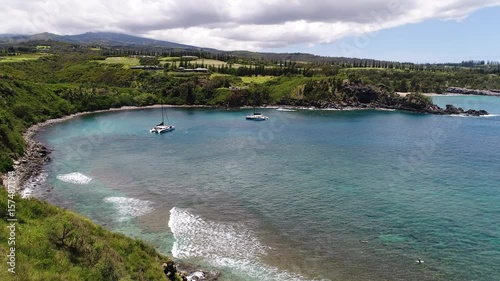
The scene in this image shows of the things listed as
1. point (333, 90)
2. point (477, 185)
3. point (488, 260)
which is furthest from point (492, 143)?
point (333, 90)

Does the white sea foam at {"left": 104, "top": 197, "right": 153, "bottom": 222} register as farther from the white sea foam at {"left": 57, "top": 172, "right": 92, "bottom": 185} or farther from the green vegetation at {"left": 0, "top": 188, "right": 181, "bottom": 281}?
the green vegetation at {"left": 0, "top": 188, "right": 181, "bottom": 281}

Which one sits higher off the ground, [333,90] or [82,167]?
[333,90]

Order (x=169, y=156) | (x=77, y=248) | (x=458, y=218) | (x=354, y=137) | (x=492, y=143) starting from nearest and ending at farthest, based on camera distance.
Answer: (x=77, y=248) → (x=458, y=218) → (x=169, y=156) → (x=492, y=143) → (x=354, y=137)

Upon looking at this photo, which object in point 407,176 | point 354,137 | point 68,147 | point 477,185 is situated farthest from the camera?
point 354,137

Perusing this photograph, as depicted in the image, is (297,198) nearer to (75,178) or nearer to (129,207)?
(129,207)

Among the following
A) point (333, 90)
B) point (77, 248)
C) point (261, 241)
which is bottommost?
point (261, 241)

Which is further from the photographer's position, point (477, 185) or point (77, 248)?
point (477, 185)

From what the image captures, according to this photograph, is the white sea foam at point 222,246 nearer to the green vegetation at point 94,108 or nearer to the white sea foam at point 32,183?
the green vegetation at point 94,108

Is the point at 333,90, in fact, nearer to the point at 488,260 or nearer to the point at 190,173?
the point at 190,173
